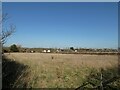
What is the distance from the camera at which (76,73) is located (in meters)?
14.6

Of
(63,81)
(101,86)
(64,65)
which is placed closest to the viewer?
(101,86)

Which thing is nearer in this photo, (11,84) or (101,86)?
(101,86)

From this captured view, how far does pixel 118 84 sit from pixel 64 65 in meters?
14.3

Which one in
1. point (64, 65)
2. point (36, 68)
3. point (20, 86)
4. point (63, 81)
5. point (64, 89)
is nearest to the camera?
point (20, 86)

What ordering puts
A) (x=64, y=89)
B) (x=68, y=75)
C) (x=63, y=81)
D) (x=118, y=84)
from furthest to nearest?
(x=68, y=75) → (x=63, y=81) → (x=64, y=89) → (x=118, y=84)

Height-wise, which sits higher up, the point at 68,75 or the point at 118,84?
the point at 118,84

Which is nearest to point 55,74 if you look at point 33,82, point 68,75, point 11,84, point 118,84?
point 68,75

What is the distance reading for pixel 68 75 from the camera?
47.5 ft

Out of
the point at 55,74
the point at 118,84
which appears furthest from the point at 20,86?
the point at 118,84

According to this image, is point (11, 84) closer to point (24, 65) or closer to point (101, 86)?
point (24, 65)

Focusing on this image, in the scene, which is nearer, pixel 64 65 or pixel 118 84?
pixel 118 84

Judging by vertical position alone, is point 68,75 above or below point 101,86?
below

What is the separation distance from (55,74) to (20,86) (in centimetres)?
414

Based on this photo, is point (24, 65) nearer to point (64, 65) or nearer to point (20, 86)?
point (64, 65)
